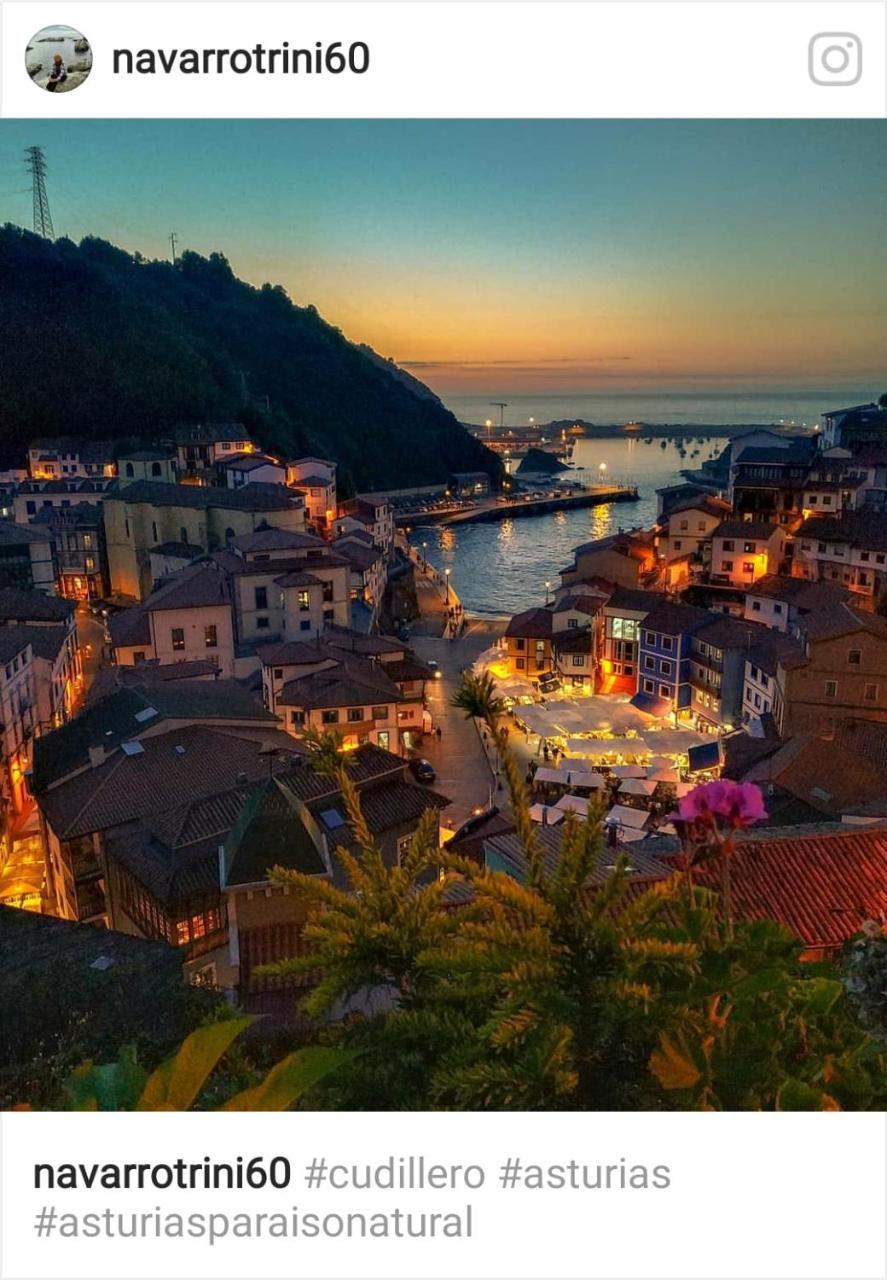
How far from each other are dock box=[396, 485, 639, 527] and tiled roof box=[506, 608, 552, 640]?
28.3 m

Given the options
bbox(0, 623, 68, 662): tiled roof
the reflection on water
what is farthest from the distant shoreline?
bbox(0, 623, 68, 662): tiled roof

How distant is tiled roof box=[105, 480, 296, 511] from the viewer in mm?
21734

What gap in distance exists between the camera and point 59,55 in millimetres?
1702

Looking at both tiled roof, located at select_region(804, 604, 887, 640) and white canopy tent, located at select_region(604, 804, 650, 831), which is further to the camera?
tiled roof, located at select_region(804, 604, 887, 640)

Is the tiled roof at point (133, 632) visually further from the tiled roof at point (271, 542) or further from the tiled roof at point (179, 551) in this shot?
the tiled roof at point (179, 551)

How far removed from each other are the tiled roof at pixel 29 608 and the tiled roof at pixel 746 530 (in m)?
15.4

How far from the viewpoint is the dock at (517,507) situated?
48281mm

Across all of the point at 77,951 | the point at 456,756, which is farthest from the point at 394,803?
the point at 456,756

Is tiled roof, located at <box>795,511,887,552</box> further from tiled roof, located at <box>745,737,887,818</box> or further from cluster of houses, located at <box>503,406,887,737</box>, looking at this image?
tiled roof, located at <box>745,737,887,818</box>

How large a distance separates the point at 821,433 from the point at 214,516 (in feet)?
65.0

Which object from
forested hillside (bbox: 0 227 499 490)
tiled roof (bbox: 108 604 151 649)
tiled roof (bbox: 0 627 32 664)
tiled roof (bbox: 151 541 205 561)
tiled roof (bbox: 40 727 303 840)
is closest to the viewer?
tiled roof (bbox: 40 727 303 840)

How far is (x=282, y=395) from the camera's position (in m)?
48.2

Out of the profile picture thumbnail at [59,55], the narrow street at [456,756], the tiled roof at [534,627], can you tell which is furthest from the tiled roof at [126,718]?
the tiled roof at [534,627]

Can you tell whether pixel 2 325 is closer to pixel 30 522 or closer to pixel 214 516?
pixel 30 522
